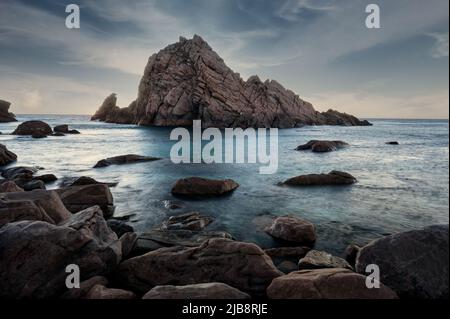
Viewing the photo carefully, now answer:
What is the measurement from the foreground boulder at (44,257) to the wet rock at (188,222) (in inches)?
168

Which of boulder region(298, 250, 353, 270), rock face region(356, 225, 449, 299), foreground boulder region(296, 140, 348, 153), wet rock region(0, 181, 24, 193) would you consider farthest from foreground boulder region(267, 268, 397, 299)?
foreground boulder region(296, 140, 348, 153)

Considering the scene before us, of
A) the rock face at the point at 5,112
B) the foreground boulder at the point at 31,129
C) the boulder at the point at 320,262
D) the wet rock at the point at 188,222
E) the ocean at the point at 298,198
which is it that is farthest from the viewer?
the rock face at the point at 5,112

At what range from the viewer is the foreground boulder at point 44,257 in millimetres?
6082

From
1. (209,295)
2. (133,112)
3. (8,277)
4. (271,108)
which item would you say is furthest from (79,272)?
(133,112)

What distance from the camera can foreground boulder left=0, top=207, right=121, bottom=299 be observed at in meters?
6.08

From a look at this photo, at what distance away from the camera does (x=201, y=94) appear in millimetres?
83562

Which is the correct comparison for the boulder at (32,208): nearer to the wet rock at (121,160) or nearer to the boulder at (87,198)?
the boulder at (87,198)

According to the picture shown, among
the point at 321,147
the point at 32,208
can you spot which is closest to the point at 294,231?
the point at 32,208

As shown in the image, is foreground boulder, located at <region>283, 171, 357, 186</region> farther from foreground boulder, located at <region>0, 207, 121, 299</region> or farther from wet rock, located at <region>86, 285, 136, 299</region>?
wet rock, located at <region>86, 285, 136, 299</region>

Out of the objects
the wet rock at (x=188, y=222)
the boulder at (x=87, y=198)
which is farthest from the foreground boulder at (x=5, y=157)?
the wet rock at (x=188, y=222)

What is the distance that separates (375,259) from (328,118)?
12423cm

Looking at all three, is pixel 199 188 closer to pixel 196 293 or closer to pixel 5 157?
pixel 196 293

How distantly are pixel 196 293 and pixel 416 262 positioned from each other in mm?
4591

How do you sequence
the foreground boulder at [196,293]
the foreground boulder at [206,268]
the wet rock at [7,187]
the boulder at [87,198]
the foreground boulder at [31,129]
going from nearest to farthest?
the foreground boulder at [196,293]
the foreground boulder at [206,268]
the wet rock at [7,187]
the boulder at [87,198]
the foreground boulder at [31,129]
